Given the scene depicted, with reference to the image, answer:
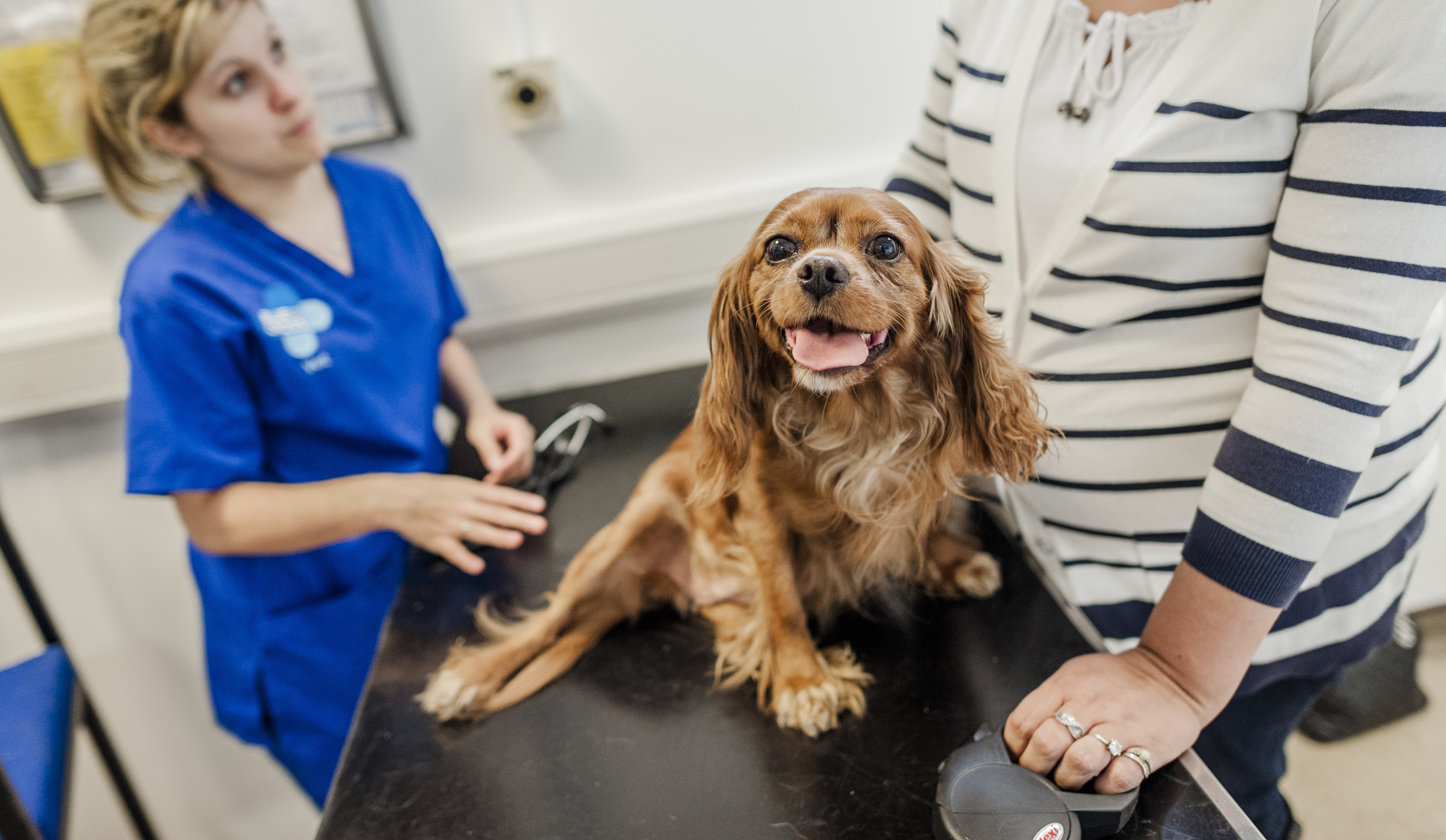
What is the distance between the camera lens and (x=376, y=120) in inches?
55.0

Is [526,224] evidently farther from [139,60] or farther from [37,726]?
[37,726]

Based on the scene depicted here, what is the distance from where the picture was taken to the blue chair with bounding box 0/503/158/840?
85 cm

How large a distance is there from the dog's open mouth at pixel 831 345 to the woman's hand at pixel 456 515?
53 cm

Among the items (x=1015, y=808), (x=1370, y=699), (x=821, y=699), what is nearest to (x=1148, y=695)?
(x=1015, y=808)

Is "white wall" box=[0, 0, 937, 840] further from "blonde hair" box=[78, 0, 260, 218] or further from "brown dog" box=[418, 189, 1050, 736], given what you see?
"brown dog" box=[418, 189, 1050, 736]

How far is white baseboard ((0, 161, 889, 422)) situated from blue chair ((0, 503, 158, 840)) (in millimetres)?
286

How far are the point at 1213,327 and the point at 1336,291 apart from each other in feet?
0.44

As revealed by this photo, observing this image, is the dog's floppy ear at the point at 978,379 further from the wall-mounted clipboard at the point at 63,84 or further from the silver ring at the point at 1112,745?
the wall-mounted clipboard at the point at 63,84

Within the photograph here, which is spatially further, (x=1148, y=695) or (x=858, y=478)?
(x=858, y=478)

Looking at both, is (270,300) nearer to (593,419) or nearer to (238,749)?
(593,419)

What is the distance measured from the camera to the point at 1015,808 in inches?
23.6

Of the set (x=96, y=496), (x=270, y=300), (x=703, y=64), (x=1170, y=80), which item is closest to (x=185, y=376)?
(x=270, y=300)

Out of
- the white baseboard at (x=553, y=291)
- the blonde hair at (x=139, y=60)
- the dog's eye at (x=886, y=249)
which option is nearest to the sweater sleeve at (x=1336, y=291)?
the dog's eye at (x=886, y=249)

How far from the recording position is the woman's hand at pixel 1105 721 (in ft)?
2.02
